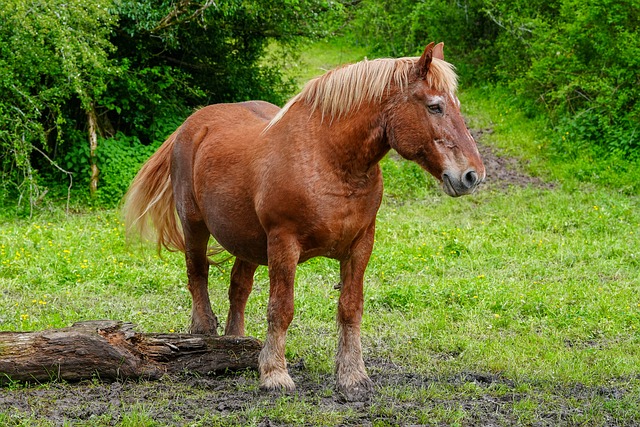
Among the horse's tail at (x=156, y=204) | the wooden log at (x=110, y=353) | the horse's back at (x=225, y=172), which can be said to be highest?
the horse's back at (x=225, y=172)

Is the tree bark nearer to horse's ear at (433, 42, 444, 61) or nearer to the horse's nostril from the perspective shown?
horse's ear at (433, 42, 444, 61)

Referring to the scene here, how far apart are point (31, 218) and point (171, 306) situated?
460cm

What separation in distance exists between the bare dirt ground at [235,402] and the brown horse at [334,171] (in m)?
0.25

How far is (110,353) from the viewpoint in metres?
5.23

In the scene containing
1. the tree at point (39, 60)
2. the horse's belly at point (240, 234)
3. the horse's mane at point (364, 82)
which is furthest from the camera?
the tree at point (39, 60)

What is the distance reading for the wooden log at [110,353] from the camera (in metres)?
5.13

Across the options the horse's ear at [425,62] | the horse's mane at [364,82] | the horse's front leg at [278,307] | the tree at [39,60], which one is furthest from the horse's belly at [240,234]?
the tree at [39,60]

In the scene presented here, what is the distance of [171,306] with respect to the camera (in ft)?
24.5

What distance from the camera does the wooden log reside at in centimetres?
513

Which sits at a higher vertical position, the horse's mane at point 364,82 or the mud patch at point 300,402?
the horse's mane at point 364,82

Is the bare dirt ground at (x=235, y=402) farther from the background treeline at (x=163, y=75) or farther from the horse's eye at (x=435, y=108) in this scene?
the background treeline at (x=163, y=75)

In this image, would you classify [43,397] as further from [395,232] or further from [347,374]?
[395,232]

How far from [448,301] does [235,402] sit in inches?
125

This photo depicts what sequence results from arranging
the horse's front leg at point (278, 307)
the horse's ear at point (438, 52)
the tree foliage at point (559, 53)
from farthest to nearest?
the tree foliage at point (559, 53)
the horse's ear at point (438, 52)
the horse's front leg at point (278, 307)
